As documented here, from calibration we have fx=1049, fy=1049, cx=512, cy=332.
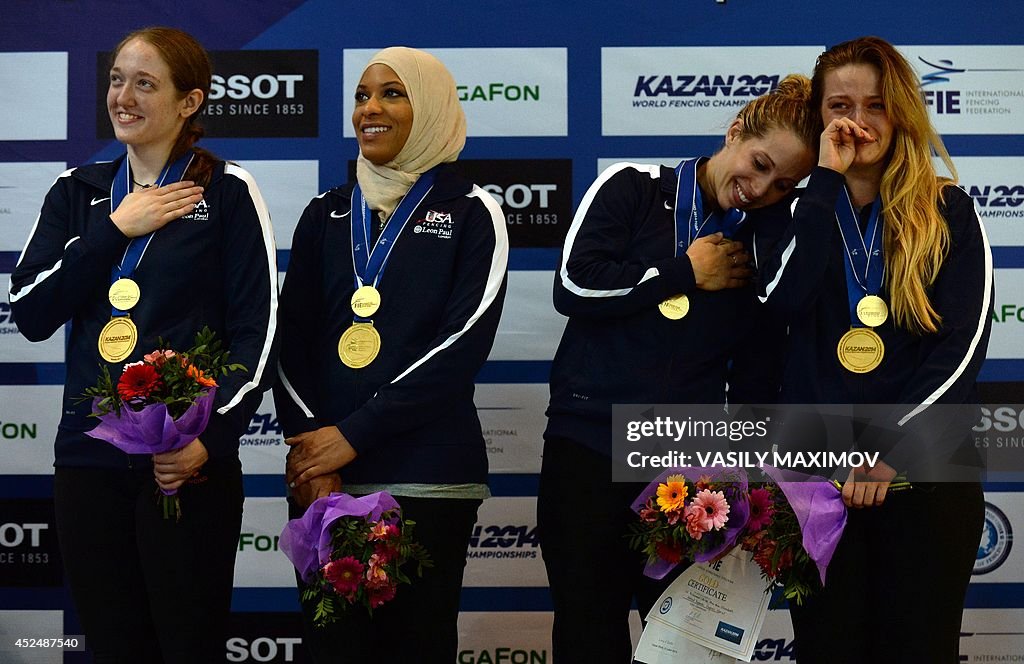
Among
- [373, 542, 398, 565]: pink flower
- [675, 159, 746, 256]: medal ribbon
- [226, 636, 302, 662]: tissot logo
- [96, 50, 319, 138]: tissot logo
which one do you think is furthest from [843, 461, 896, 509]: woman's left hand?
[96, 50, 319, 138]: tissot logo

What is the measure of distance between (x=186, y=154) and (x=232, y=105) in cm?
119

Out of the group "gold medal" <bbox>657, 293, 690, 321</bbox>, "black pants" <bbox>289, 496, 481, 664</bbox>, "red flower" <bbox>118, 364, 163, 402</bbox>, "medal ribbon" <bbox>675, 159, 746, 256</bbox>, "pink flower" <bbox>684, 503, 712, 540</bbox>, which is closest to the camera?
"red flower" <bbox>118, 364, 163, 402</bbox>

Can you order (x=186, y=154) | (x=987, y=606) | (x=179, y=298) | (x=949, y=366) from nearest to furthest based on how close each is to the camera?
(x=949, y=366) < (x=179, y=298) < (x=186, y=154) < (x=987, y=606)

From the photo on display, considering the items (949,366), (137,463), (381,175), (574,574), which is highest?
(381,175)

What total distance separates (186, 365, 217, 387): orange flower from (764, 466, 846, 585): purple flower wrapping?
1323 millimetres

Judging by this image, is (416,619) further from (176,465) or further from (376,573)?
(176,465)

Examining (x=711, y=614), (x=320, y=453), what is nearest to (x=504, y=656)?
(x=711, y=614)

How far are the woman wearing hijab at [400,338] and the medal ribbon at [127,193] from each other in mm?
349

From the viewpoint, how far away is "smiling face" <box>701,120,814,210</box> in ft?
8.77

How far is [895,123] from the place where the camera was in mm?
2596

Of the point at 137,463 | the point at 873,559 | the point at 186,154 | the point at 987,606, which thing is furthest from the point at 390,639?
the point at 987,606

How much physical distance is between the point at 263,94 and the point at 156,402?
6.08ft

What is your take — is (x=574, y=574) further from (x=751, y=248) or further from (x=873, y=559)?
(x=751, y=248)

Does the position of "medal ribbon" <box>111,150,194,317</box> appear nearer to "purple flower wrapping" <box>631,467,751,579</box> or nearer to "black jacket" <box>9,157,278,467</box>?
"black jacket" <box>9,157,278,467</box>
